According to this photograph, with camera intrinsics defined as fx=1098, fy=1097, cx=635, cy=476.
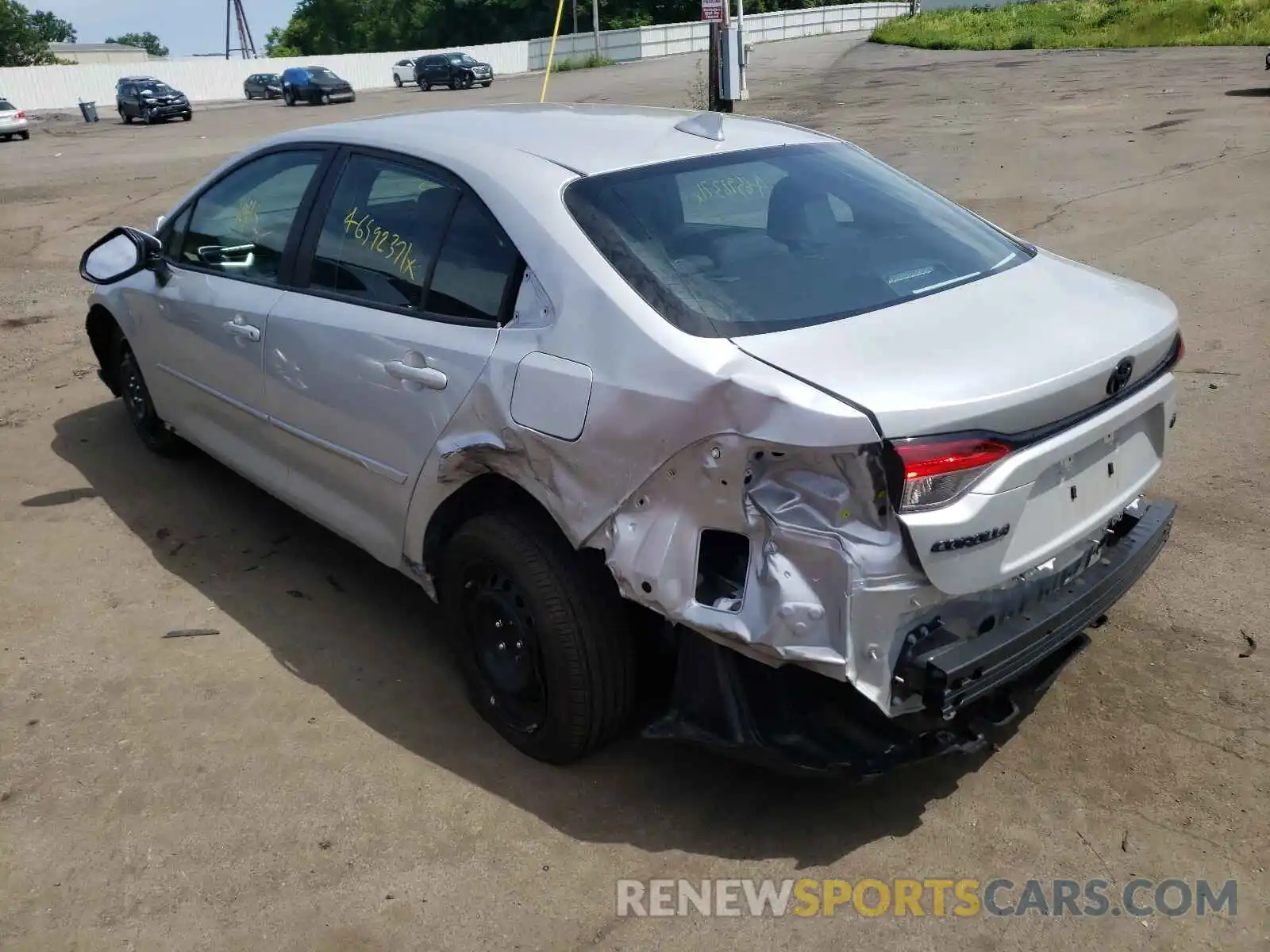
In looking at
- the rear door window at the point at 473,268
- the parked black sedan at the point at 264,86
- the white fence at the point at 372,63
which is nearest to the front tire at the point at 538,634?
the rear door window at the point at 473,268

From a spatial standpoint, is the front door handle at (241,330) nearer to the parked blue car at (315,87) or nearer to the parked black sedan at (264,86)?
the parked blue car at (315,87)

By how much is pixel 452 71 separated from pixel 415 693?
145 ft

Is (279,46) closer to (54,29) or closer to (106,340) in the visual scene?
(54,29)

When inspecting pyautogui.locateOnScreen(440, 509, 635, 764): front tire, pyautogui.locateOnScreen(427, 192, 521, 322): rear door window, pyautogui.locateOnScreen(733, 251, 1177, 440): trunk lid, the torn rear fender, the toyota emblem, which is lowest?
pyautogui.locateOnScreen(440, 509, 635, 764): front tire

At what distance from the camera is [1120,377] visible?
2.74 metres

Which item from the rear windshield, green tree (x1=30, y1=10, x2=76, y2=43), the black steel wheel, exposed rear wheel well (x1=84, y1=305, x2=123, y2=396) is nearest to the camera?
the rear windshield

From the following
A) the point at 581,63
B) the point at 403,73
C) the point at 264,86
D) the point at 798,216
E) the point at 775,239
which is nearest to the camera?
the point at 775,239

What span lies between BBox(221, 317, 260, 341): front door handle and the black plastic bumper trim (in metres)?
2.71

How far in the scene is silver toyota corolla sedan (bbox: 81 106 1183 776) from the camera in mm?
2414

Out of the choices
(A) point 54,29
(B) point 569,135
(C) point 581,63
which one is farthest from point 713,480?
(A) point 54,29

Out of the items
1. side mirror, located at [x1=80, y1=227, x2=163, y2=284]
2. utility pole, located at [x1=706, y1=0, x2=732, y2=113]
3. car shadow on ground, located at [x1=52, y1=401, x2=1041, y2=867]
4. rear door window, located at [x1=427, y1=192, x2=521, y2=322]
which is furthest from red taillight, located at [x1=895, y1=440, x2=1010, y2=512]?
utility pole, located at [x1=706, y1=0, x2=732, y2=113]

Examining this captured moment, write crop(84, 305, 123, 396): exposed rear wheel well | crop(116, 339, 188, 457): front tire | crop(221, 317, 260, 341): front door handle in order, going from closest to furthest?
crop(221, 317, 260, 341): front door handle < crop(116, 339, 188, 457): front tire < crop(84, 305, 123, 396): exposed rear wheel well

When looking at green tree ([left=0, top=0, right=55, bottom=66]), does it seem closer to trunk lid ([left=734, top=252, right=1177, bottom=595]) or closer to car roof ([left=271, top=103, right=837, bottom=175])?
car roof ([left=271, top=103, right=837, bottom=175])

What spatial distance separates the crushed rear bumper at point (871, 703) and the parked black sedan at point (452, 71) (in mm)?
44953
